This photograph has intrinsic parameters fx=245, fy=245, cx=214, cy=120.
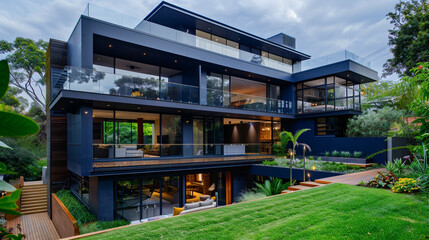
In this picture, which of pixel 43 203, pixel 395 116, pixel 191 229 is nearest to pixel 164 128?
pixel 43 203

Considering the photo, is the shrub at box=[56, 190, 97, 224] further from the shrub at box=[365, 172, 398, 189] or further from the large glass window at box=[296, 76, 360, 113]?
the large glass window at box=[296, 76, 360, 113]

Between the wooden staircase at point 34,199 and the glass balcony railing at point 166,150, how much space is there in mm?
7043

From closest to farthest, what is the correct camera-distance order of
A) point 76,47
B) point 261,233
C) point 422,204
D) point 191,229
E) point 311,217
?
point 261,233, point 191,229, point 311,217, point 422,204, point 76,47

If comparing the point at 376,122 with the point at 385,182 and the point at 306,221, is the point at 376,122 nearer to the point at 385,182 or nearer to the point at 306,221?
the point at 385,182

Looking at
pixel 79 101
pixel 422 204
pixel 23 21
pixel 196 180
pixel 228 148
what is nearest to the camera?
pixel 422 204

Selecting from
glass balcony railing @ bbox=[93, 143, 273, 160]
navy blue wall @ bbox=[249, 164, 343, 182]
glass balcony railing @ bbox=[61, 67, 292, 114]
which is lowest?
navy blue wall @ bbox=[249, 164, 343, 182]

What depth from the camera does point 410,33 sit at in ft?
56.3

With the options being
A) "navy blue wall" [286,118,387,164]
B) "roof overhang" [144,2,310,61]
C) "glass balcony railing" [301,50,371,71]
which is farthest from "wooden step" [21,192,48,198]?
"glass balcony railing" [301,50,371,71]

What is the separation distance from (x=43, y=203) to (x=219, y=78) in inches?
544

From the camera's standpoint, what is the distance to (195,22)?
53.9 feet

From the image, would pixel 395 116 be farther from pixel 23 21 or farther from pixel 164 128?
pixel 23 21

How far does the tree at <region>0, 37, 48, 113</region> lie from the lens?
26.4 meters

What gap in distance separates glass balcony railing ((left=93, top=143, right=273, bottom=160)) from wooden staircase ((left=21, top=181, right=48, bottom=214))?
23.1 feet

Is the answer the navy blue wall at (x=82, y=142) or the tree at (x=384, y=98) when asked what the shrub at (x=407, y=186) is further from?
the navy blue wall at (x=82, y=142)
